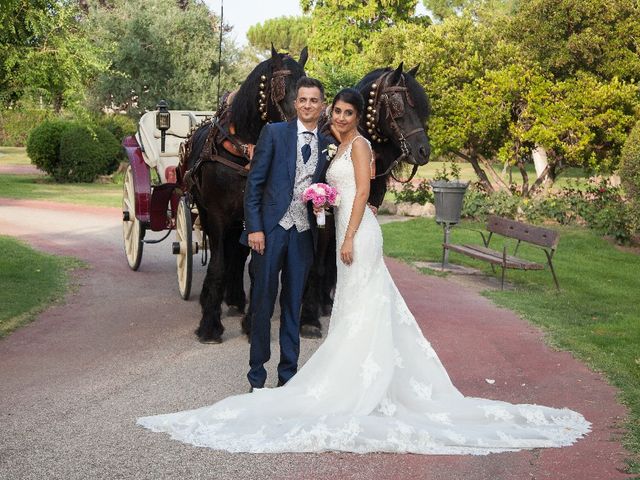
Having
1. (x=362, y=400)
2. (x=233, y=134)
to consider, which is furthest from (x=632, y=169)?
(x=362, y=400)

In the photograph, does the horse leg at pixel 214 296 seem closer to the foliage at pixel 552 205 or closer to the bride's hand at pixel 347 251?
the bride's hand at pixel 347 251

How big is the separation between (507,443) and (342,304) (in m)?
1.36

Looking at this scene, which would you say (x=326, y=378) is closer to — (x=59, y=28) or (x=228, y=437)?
(x=228, y=437)

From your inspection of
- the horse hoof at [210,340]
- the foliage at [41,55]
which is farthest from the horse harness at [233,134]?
the foliage at [41,55]

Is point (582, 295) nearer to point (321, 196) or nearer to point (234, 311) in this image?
point (234, 311)

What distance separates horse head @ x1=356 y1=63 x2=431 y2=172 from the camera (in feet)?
26.1

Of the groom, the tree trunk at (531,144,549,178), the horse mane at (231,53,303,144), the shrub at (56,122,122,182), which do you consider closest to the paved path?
the groom

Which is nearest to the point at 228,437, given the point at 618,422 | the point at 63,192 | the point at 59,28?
the point at 618,422

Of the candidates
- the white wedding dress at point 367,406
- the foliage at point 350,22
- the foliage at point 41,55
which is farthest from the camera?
the foliage at point 350,22

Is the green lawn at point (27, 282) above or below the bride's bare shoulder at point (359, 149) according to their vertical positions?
below

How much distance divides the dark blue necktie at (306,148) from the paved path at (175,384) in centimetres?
168

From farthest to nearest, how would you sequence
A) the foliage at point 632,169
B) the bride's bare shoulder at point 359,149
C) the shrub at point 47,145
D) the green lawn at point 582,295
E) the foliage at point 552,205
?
the shrub at point 47,145 → the foliage at point 552,205 → the foliage at point 632,169 → the green lawn at point 582,295 → the bride's bare shoulder at point 359,149

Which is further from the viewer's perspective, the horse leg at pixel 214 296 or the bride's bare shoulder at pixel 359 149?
the horse leg at pixel 214 296

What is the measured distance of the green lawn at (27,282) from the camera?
9.04 metres
